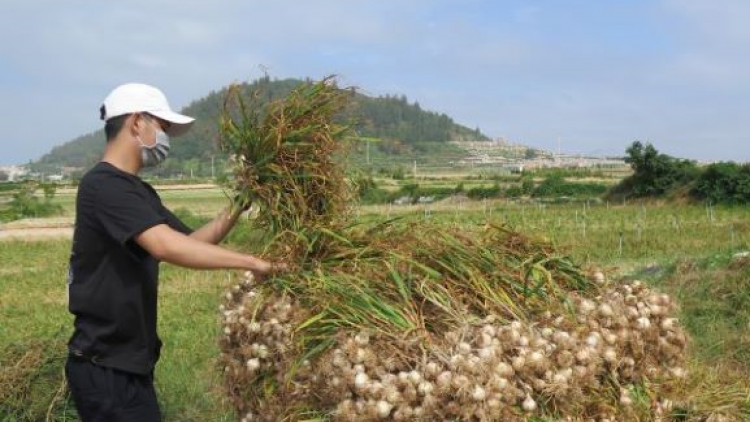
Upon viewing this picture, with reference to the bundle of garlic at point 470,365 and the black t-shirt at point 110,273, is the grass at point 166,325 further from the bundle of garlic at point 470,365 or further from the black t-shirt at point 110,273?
the bundle of garlic at point 470,365

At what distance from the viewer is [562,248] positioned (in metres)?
3.53

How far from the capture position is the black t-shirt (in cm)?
320

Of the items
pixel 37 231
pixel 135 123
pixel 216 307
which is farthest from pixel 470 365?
pixel 37 231

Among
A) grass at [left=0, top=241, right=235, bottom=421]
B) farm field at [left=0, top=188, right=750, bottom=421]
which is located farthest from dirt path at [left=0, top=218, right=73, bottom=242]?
grass at [left=0, top=241, right=235, bottom=421]

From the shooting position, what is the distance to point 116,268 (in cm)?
332

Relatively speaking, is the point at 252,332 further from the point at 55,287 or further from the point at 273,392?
the point at 55,287

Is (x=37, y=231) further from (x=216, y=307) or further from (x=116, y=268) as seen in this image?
(x=116, y=268)

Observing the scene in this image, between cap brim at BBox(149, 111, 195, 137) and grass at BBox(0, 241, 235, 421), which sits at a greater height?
cap brim at BBox(149, 111, 195, 137)

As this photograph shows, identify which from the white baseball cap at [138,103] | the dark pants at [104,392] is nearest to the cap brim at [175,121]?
the white baseball cap at [138,103]

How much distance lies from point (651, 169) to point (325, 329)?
34.7m

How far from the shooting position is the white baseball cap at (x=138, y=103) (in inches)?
130

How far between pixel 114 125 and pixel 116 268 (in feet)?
2.01

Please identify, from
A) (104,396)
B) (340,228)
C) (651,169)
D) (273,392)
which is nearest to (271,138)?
(340,228)

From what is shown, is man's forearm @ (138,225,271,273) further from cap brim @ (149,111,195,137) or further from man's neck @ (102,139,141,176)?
cap brim @ (149,111,195,137)
